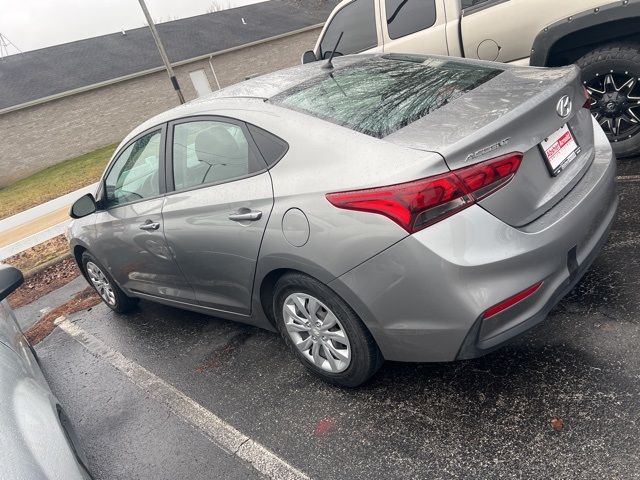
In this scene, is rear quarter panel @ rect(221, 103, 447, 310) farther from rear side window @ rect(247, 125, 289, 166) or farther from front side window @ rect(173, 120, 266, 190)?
front side window @ rect(173, 120, 266, 190)

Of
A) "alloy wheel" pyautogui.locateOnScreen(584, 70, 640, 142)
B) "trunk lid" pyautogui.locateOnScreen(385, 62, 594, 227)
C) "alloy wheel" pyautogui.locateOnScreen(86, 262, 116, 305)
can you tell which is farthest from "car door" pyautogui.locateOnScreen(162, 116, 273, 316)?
"alloy wheel" pyautogui.locateOnScreen(584, 70, 640, 142)

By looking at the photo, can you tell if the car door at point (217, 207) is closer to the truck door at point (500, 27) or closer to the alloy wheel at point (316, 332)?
the alloy wheel at point (316, 332)

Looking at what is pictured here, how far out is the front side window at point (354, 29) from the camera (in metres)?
5.57

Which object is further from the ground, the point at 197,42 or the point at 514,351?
the point at 197,42

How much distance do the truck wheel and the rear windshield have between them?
1567 mm

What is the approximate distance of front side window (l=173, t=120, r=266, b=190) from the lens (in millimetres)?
2807

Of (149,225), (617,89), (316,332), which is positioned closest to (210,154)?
Answer: (149,225)

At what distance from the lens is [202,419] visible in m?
3.00

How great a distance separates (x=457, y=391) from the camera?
2598 millimetres

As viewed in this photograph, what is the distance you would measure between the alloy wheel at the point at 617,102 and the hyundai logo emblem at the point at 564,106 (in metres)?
1.72

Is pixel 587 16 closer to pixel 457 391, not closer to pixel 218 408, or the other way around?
pixel 457 391

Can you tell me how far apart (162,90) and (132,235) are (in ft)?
81.7

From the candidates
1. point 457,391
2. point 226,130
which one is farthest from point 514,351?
point 226,130

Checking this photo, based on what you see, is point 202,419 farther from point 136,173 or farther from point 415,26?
point 415,26
